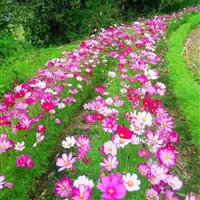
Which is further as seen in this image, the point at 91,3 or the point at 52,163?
the point at 91,3

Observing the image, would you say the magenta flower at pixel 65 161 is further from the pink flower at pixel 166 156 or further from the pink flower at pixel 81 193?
the pink flower at pixel 166 156

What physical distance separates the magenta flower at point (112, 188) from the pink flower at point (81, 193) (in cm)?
7

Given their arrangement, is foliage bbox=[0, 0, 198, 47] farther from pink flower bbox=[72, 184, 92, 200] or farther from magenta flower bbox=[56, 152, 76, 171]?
pink flower bbox=[72, 184, 92, 200]

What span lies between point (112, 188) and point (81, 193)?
0.57 feet

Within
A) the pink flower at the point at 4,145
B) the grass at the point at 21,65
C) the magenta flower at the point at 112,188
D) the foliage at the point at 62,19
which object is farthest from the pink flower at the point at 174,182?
the foliage at the point at 62,19

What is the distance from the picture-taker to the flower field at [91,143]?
1918 millimetres

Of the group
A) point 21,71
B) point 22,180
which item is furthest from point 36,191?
point 21,71

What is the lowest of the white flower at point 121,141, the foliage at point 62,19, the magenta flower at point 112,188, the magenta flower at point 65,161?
the foliage at point 62,19

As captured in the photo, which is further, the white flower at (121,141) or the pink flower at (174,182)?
the white flower at (121,141)

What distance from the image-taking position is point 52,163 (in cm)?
394

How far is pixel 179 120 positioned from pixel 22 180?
285 cm

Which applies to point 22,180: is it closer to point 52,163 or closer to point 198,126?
point 52,163

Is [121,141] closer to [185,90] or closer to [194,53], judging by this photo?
[185,90]

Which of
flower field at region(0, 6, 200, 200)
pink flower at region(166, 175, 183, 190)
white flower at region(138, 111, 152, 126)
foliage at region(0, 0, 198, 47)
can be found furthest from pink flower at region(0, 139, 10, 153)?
foliage at region(0, 0, 198, 47)
